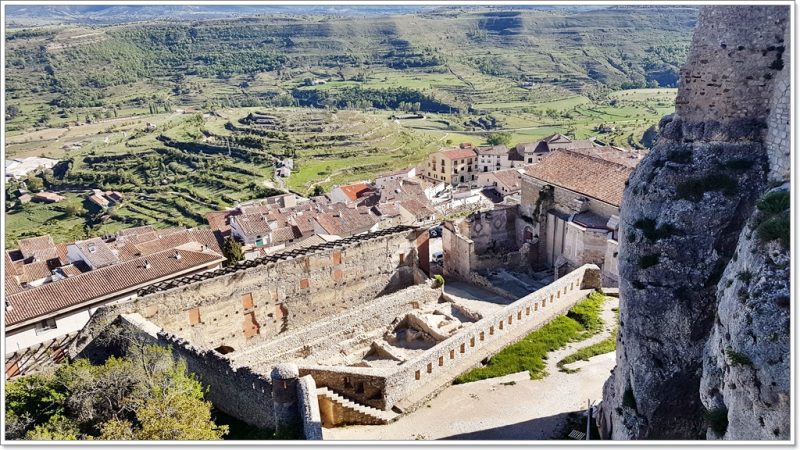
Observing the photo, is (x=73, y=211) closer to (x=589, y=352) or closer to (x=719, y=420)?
(x=589, y=352)

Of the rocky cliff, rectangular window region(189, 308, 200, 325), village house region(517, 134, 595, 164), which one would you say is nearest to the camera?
the rocky cliff

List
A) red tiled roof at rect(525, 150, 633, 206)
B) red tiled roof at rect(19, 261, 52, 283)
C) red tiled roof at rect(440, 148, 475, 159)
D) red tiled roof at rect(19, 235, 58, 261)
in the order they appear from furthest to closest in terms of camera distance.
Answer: red tiled roof at rect(440, 148, 475, 159)
red tiled roof at rect(19, 235, 58, 261)
red tiled roof at rect(19, 261, 52, 283)
red tiled roof at rect(525, 150, 633, 206)

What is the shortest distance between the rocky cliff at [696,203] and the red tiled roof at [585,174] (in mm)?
18348

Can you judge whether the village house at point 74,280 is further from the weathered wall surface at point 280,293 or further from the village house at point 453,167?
the village house at point 453,167

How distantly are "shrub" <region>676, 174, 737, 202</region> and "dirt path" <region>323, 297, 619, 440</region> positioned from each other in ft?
34.8

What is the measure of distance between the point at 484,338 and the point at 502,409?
494 centimetres

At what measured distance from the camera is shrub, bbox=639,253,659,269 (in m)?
17.3

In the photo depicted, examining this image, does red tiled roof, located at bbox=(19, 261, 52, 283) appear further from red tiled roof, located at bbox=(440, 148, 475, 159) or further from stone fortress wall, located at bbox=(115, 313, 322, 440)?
red tiled roof, located at bbox=(440, 148, 475, 159)

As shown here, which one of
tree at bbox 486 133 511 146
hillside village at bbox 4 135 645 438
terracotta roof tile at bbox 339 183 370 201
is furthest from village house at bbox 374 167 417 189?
tree at bbox 486 133 511 146

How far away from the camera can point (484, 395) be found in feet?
86.4

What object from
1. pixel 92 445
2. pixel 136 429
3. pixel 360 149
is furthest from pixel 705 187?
pixel 360 149

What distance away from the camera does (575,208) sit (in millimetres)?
38812

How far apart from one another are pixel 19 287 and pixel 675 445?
118ft

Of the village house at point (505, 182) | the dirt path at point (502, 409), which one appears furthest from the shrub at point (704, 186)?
the village house at point (505, 182)
